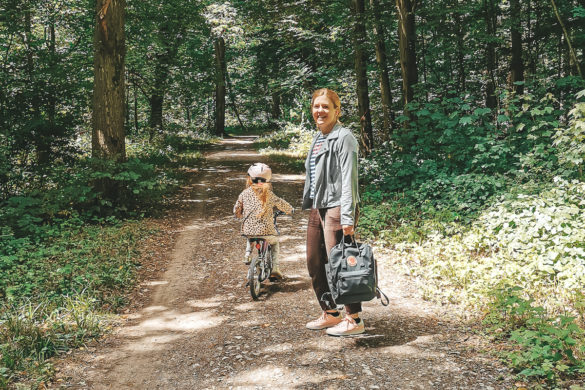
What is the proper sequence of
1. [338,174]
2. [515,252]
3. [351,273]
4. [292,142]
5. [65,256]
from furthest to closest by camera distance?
[292,142]
[65,256]
[515,252]
[338,174]
[351,273]

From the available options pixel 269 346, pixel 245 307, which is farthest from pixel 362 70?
pixel 269 346

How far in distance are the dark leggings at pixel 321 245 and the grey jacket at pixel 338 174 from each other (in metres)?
0.15

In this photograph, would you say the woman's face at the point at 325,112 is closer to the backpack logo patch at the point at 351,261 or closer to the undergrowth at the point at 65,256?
the backpack logo patch at the point at 351,261

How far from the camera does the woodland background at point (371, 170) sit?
4801 millimetres

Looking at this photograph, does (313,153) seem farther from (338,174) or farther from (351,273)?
(351,273)

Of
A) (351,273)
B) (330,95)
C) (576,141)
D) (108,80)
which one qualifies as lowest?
(351,273)

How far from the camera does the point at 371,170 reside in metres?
11.9

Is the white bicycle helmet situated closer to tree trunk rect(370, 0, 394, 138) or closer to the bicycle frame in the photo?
the bicycle frame

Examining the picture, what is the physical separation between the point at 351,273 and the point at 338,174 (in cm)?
97

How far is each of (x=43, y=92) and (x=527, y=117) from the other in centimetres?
1203

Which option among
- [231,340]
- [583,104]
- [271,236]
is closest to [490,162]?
[583,104]

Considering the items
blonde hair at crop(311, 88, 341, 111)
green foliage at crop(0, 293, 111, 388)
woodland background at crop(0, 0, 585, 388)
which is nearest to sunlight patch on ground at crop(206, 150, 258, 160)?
woodland background at crop(0, 0, 585, 388)

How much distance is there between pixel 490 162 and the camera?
8.74 metres

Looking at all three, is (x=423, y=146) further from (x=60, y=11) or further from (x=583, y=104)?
(x=60, y=11)
